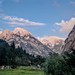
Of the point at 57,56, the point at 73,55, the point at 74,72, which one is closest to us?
the point at 74,72

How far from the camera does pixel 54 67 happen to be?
84.7 m

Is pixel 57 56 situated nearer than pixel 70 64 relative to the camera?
No

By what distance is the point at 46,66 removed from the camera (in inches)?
3445

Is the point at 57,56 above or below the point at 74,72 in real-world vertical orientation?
above

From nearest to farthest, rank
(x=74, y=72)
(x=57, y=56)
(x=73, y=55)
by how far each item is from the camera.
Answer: (x=74, y=72), (x=73, y=55), (x=57, y=56)

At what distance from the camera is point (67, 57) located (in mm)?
83375

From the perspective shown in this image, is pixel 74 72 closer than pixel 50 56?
Yes

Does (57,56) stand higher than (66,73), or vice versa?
(57,56)

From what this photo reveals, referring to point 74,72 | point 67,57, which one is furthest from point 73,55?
point 74,72

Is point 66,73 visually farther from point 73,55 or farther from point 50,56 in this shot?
point 50,56

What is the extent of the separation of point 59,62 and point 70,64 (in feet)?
14.1

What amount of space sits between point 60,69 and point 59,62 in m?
3.45

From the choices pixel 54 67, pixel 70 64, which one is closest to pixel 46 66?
pixel 54 67

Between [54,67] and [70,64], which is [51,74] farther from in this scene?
[70,64]
